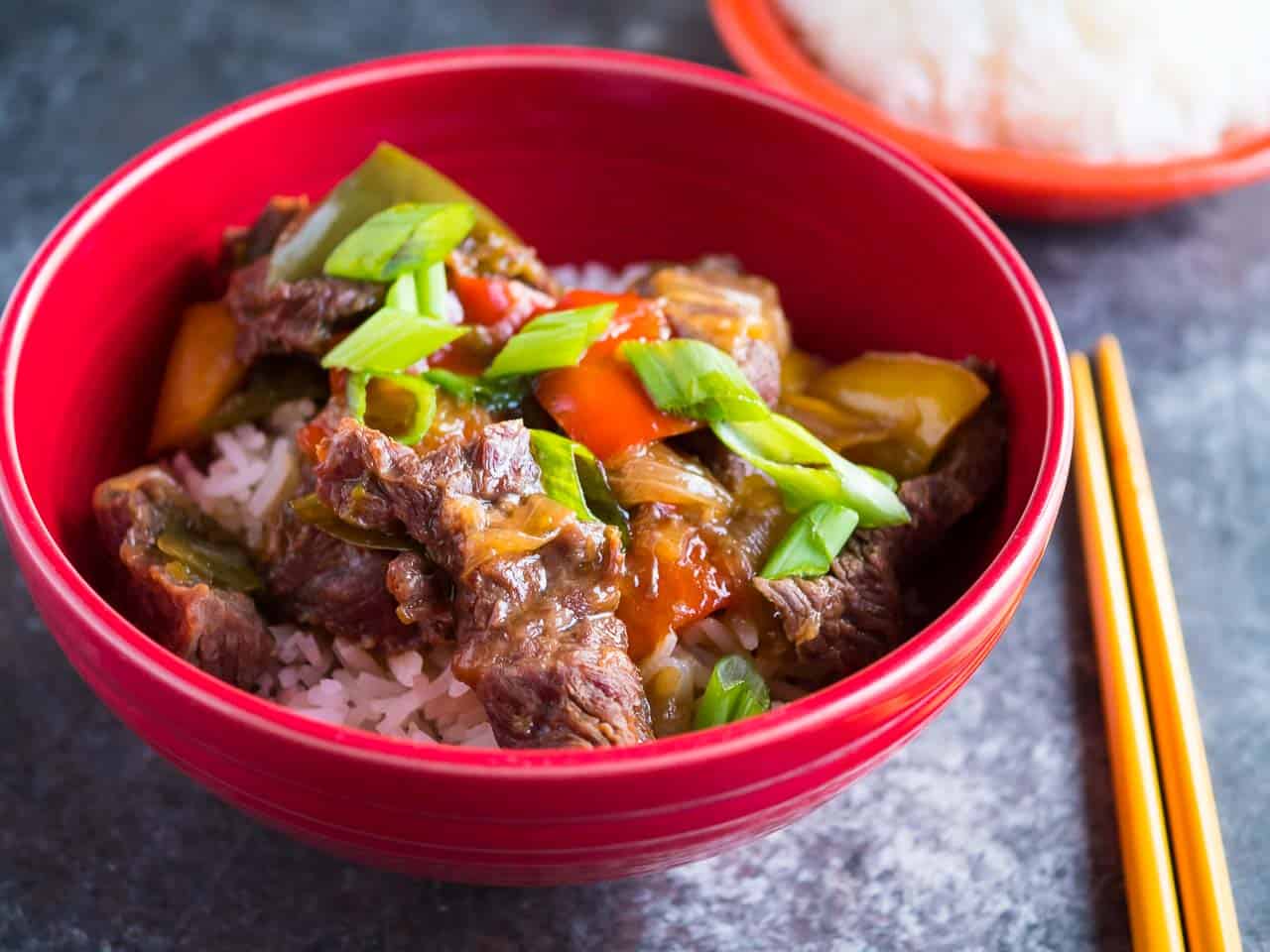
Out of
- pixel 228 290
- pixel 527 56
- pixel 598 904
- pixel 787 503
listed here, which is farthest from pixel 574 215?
pixel 598 904

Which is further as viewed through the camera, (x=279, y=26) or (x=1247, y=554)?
(x=279, y=26)

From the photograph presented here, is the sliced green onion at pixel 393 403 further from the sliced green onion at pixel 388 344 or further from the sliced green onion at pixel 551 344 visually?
the sliced green onion at pixel 551 344

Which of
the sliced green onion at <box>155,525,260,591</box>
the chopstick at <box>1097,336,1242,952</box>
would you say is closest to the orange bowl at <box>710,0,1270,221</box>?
the chopstick at <box>1097,336,1242,952</box>

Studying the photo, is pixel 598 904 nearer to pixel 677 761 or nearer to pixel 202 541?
pixel 677 761

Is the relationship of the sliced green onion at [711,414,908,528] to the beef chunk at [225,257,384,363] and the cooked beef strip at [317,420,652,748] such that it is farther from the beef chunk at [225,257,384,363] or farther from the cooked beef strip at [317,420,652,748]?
the beef chunk at [225,257,384,363]

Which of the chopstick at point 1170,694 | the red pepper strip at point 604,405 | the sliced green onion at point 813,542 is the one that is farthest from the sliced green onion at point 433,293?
the chopstick at point 1170,694

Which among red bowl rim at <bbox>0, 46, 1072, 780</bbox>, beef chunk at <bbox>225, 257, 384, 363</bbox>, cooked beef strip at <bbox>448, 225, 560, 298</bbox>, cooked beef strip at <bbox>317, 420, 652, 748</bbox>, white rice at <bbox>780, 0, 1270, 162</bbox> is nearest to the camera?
red bowl rim at <bbox>0, 46, 1072, 780</bbox>

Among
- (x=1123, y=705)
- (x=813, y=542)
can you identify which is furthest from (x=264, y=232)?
(x=1123, y=705)
